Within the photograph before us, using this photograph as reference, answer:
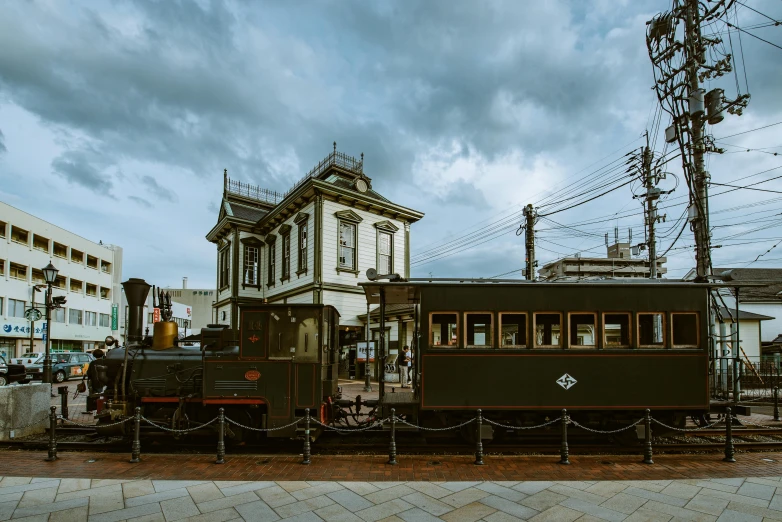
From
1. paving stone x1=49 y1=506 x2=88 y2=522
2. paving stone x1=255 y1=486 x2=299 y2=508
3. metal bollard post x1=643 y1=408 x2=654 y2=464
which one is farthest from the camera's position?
metal bollard post x1=643 y1=408 x2=654 y2=464

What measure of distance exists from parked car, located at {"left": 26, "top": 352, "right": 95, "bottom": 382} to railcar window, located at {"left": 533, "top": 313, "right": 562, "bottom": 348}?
23373mm

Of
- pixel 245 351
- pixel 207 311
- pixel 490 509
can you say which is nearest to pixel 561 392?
pixel 490 509

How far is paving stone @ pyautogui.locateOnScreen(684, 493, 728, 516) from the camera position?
18.7 ft

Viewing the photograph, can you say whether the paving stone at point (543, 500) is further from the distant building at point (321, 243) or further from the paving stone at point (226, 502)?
the distant building at point (321, 243)

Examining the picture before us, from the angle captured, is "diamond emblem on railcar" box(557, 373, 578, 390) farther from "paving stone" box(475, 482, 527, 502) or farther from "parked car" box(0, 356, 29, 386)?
"parked car" box(0, 356, 29, 386)

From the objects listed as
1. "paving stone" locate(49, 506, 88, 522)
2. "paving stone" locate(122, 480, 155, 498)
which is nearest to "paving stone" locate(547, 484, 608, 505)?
"paving stone" locate(122, 480, 155, 498)

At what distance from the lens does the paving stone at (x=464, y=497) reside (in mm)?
5930

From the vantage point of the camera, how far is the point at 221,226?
2772cm

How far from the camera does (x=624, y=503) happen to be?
5.93m

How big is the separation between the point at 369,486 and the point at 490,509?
1.80 m

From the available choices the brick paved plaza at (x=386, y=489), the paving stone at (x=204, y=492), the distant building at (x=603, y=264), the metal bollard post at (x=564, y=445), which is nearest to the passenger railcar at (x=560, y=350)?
the metal bollard post at (x=564, y=445)

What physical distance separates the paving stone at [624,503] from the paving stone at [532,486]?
0.85 metres

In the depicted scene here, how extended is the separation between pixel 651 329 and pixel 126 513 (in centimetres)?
922

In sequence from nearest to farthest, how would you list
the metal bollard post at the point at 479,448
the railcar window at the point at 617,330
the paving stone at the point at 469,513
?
the paving stone at the point at 469,513 < the metal bollard post at the point at 479,448 < the railcar window at the point at 617,330
